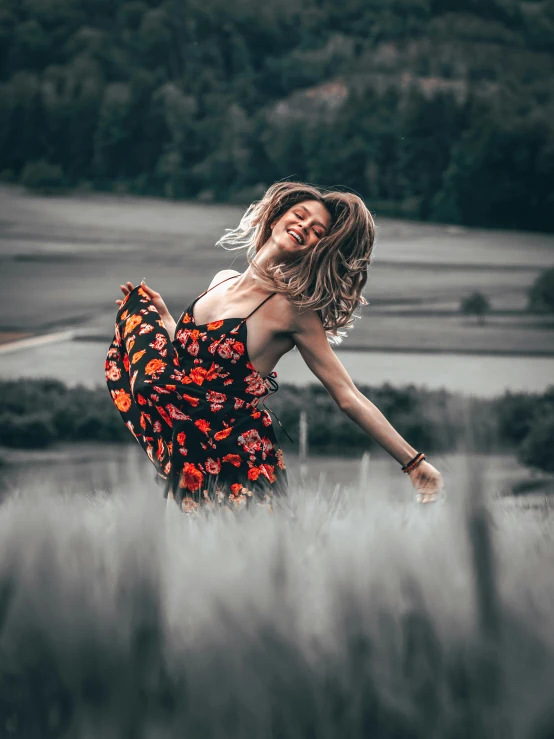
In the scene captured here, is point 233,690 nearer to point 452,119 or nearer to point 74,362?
point 74,362

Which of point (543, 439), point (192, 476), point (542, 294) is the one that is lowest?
point (543, 439)

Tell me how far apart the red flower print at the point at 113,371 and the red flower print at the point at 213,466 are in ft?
1.02

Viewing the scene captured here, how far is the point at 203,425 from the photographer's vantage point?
185cm

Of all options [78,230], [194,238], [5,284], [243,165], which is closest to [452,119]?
[243,165]

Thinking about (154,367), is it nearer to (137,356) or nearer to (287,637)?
(137,356)

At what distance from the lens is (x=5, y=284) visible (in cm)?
545

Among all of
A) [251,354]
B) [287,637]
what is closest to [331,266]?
[251,354]

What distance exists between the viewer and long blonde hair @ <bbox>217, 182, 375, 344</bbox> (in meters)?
1.86

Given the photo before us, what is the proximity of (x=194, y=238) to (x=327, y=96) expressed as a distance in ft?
3.77

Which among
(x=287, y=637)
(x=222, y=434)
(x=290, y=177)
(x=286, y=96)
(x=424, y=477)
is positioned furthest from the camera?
(x=286, y=96)

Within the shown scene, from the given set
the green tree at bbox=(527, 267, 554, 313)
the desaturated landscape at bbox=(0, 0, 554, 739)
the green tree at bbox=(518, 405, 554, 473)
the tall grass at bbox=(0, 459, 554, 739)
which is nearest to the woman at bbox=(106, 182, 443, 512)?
the tall grass at bbox=(0, 459, 554, 739)

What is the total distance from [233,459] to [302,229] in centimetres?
48

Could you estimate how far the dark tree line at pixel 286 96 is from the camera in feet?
18.0

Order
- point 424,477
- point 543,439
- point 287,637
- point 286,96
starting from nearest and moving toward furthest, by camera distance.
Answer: point 287,637 → point 424,477 → point 543,439 → point 286,96
